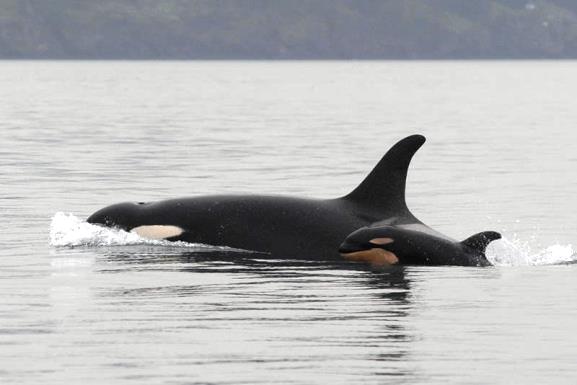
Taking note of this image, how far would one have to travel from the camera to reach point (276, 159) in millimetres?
42688

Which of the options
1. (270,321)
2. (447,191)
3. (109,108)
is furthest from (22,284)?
(109,108)

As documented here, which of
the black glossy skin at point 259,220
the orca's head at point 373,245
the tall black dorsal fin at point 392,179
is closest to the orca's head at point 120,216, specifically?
the black glossy skin at point 259,220

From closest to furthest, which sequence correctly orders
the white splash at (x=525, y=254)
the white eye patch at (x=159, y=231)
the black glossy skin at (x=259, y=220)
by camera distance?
the black glossy skin at (x=259, y=220) < the white splash at (x=525, y=254) < the white eye patch at (x=159, y=231)

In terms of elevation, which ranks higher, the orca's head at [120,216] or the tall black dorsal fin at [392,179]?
the tall black dorsal fin at [392,179]

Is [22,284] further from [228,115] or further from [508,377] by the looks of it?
[228,115]

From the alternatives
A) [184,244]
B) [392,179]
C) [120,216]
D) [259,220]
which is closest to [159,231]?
[184,244]

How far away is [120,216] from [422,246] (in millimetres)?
4088

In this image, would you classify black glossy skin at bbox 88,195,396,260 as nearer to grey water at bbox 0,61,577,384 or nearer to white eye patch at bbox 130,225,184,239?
white eye patch at bbox 130,225,184,239

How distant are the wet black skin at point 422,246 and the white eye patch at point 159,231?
104 inches

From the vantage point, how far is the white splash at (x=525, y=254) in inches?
824

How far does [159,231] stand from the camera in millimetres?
21562

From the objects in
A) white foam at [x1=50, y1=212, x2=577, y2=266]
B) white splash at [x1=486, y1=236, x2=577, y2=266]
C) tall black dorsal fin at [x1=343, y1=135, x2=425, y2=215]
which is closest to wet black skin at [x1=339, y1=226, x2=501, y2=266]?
white splash at [x1=486, y1=236, x2=577, y2=266]

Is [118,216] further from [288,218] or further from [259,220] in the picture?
[288,218]

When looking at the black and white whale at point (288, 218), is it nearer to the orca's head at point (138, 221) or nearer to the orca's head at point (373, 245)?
the orca's head at point (138, 221)
